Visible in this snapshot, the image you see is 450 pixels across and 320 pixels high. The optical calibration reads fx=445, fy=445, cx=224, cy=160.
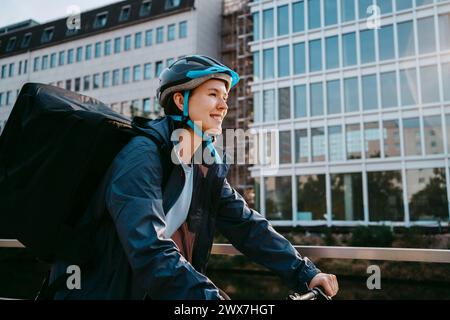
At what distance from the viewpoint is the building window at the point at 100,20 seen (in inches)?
1618

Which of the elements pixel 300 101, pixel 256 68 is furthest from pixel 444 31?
pixel 256 68

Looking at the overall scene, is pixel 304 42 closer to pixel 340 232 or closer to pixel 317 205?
pixel 317 205

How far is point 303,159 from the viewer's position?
30.4 m

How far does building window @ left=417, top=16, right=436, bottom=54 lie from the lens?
1075 inches

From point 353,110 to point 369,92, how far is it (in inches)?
60.2

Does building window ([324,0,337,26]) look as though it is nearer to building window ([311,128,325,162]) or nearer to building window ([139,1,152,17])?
building window ([311,128,325,162])

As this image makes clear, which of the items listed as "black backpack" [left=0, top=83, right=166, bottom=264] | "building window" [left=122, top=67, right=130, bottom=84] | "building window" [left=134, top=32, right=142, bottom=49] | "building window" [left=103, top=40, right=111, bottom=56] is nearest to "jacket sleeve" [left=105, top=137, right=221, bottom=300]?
"black backpack" [left=0, top=83, right=166, bottom=264]

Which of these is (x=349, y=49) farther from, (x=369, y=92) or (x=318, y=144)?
(x=318, y=144)

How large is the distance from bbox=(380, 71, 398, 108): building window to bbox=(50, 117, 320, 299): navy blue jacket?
93.2 ft

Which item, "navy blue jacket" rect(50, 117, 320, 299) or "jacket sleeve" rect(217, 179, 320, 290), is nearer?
"navy blue jacket" rect(50, 117, 320, 299)

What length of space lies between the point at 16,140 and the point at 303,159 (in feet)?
97.0
